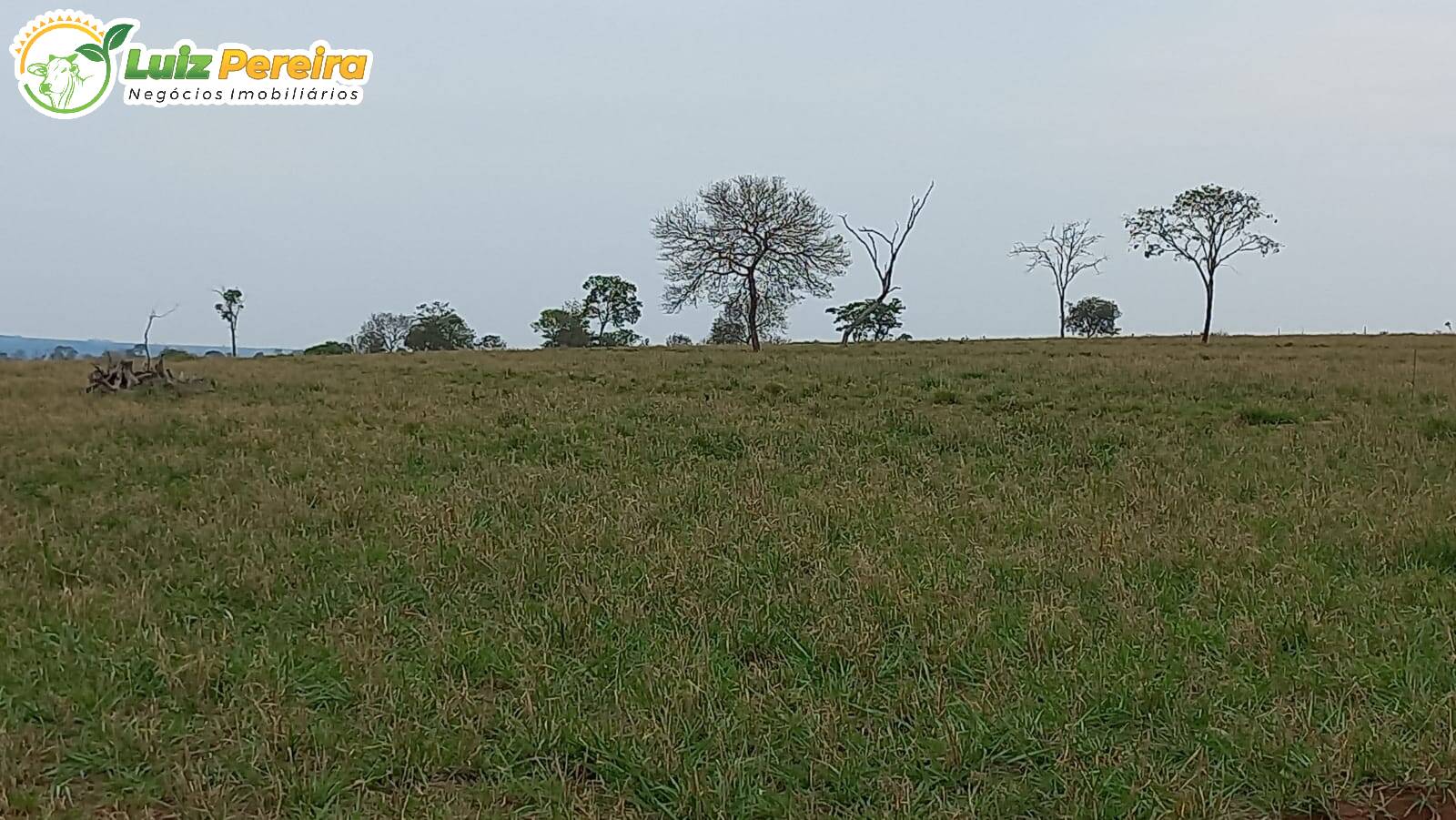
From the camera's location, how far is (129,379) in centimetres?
1537

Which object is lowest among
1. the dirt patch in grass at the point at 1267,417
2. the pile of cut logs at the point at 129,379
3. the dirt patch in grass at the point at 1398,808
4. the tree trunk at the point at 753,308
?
the dirt patch in grass at the point at 1398,808

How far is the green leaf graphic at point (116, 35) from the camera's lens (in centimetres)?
1408

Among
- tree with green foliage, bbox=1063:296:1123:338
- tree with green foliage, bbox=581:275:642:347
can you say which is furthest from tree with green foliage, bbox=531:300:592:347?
tree with green foliage, bbox=1063:296:1123:338

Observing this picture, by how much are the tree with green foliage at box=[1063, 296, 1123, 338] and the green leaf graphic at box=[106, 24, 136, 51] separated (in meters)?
67.3

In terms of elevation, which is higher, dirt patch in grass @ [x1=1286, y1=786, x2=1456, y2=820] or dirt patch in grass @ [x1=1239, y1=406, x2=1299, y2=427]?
dirt patch in grass @ [x1=1239, y1=406, x2=1299, y2=427]

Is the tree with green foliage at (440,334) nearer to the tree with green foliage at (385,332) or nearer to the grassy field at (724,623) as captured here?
the tree with green foliage at (385,332)

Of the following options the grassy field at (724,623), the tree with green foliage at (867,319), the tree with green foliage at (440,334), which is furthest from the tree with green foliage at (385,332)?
the grassy field at (724,623)

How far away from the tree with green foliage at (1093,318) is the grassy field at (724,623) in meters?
65.0

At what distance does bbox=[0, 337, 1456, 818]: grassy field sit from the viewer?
11.9 ft

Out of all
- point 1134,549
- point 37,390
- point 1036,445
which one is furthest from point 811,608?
point 37,390

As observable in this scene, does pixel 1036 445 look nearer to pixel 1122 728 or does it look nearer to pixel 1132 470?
pixel 1132 470

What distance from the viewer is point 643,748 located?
378 centimetres

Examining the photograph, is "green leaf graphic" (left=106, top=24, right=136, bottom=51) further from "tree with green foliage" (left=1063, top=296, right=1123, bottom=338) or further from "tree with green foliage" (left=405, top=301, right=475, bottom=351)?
"tree with green foliage" (left=1063, top=296, right=1123, bottom=338)

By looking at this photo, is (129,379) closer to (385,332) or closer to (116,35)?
(116,35)
